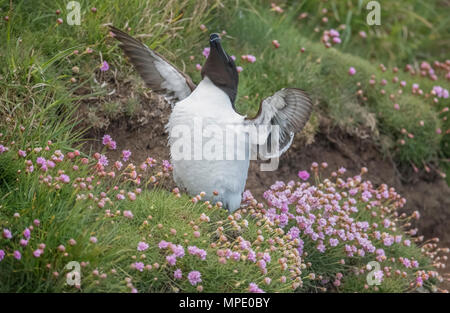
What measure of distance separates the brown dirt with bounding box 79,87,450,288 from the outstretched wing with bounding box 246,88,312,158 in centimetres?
83

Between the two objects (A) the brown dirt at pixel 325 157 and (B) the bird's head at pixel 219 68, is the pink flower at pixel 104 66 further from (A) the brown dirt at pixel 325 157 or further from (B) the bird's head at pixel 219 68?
(B) the bird's head at pixel 219 68

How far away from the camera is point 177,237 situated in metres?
3.01

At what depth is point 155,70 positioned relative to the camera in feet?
12.1

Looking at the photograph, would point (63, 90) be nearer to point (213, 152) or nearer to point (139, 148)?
point (139, 148)

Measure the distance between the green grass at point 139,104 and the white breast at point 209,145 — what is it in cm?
13

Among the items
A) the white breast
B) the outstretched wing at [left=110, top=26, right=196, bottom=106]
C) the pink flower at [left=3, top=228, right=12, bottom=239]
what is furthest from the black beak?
the pink flower at [left=3, top=228, right=12, bottom=239]

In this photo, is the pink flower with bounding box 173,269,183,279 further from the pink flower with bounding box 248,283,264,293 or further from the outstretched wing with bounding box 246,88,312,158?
the outstretched wing with bounding box 246,88,312,158

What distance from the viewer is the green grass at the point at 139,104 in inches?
108

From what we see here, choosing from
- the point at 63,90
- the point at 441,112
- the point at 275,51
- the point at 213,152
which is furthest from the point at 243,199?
the point at 441,112

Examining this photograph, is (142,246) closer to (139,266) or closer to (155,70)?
(139,266)

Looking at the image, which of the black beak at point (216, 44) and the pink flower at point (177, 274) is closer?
the pink flower at point (177, 274)

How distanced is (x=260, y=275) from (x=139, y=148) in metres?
1.47

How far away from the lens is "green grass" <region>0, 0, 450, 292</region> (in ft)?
9.01

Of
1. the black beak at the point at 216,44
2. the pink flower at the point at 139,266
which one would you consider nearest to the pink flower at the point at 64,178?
the pink flower at the point at 139,266
